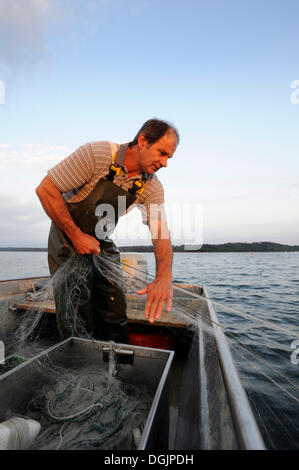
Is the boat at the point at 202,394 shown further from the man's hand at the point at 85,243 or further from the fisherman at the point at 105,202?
the man's hand at the point at 85,243

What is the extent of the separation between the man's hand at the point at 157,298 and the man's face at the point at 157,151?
106 cm

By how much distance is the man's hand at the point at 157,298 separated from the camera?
1714mm

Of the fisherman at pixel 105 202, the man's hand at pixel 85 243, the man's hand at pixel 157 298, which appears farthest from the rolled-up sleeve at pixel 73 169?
the man's hand at pixel 157 298

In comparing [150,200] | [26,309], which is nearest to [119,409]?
[150,200]

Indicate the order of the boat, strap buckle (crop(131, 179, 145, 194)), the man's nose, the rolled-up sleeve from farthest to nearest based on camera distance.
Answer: strap buckle (crop(131, 179, 145, 194)) → the man's nose → the rolled-up sleeve → the boat

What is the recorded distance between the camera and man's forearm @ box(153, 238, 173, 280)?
210cm

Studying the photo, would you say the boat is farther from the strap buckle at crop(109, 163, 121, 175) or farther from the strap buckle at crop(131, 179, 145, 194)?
the strap buckle at crop(109, 163, 121, 175)

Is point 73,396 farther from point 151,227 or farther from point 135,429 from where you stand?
point 151,227

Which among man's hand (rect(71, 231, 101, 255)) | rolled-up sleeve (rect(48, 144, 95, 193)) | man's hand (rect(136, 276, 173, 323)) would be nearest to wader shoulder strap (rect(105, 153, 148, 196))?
rolled-up sleeve (rect(48, 144, 95, 193))

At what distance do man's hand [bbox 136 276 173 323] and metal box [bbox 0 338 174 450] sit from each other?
0.79ft

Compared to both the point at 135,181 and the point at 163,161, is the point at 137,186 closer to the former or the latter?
the point at 135,181

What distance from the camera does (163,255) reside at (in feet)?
7.51

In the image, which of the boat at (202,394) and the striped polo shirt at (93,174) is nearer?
the boat at (202,394)

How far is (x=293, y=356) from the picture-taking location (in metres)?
4.38
